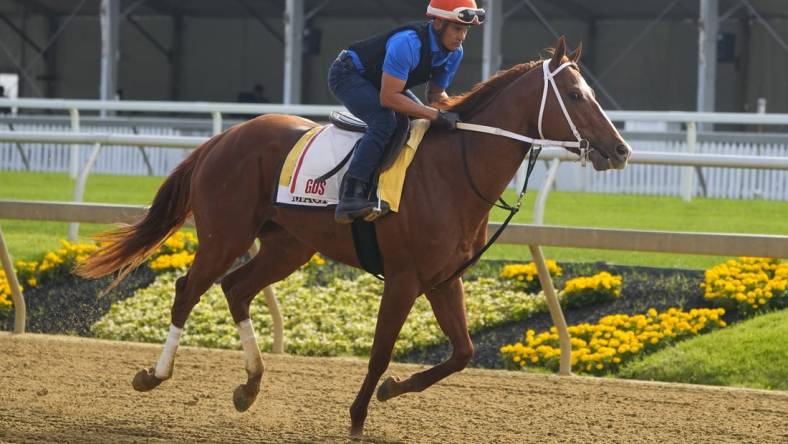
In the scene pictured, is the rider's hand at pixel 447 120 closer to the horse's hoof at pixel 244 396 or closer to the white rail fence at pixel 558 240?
the horse's hoof at pixel 244 396

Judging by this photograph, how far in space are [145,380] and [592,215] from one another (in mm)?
6584

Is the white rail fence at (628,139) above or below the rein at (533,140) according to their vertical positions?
below

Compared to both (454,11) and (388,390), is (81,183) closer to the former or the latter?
(388,390)

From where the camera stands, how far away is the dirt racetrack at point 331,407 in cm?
573

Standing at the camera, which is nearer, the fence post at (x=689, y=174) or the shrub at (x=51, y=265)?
the shrub at (x=51, y=265)

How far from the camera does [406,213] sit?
5.80 m

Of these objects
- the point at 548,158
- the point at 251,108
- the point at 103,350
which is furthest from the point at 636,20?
the point at 103,350

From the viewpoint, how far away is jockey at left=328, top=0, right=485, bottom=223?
19.0ft

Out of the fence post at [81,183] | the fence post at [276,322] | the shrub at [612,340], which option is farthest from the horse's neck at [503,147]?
the fence post at [81,183]

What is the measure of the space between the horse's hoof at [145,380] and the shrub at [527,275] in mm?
3491

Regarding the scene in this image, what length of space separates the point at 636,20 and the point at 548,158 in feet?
56.5

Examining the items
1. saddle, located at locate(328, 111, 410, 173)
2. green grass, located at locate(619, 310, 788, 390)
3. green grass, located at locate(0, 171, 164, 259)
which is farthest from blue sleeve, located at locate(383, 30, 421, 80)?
green grass, located at locate(0, 171, 164, 259)

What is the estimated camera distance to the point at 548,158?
29.9 feet

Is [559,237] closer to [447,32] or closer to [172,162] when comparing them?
[447,32]
